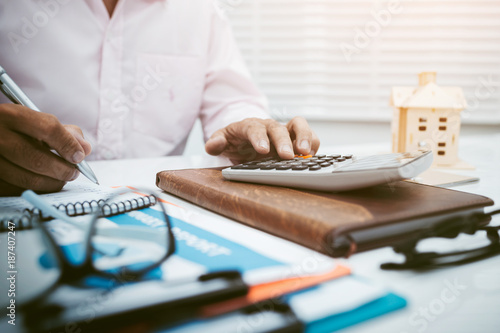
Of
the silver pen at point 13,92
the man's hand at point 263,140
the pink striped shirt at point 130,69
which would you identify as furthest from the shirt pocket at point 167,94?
the silver pen at point 13,92

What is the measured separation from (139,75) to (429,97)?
62cm

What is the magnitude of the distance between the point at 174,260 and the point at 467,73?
1.42 meters

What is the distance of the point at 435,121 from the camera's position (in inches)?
26.0

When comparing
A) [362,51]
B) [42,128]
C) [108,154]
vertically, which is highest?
[362,51]

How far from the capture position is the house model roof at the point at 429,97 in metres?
0.64

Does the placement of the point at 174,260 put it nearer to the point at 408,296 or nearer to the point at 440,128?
the point at 408,296

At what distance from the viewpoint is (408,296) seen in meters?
0.23

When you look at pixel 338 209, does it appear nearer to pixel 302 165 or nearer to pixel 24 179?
pixel 302 165

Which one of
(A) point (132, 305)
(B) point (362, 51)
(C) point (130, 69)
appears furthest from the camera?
(B) point (362, 51)

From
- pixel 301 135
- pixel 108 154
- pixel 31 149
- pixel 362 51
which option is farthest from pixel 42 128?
pixel 362 51

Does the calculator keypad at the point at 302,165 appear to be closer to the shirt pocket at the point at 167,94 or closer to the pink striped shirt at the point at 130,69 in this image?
the pink striped shirt at the point at 130,69

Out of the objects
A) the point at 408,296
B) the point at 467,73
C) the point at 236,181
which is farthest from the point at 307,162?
the point at 467,73

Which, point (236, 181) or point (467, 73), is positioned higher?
point (467, 73)

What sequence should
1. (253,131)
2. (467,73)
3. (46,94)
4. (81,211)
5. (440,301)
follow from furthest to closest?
1. (467,73)
2. (46,94)
3. (253,131)
4. (81,211)
5. (440,301)
